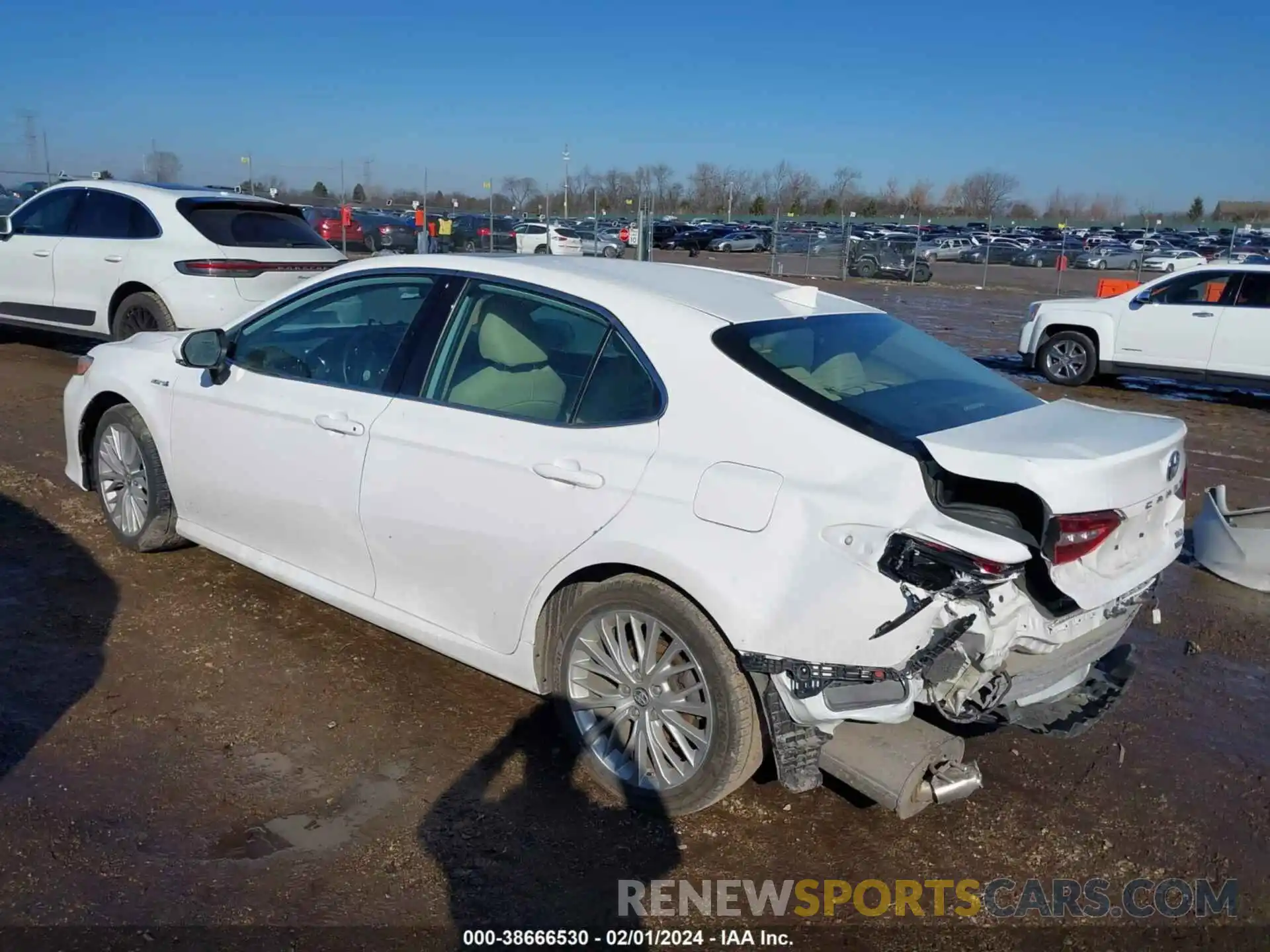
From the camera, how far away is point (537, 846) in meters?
3.19

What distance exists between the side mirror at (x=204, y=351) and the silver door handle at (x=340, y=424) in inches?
30.1

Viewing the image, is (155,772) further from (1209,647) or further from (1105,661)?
(1209,647)

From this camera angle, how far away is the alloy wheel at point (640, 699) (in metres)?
3.22

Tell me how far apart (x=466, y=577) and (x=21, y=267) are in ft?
29.6

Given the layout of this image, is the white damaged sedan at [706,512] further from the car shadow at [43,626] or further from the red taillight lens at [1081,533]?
the car shadow at [43,626]

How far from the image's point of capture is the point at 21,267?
10.3 m

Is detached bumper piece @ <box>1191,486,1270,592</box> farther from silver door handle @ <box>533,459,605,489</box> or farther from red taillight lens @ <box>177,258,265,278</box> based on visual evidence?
red taillight lens @ <box>177,258,265,278</box>

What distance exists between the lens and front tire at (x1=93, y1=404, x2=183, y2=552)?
16.5 feet

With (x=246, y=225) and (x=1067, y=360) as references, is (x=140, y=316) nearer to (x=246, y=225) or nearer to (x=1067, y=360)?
(x=246, y=225)

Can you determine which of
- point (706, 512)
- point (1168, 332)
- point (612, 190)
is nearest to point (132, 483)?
point (706, 512)

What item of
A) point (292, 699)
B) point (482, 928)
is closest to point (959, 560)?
point (482, 928)

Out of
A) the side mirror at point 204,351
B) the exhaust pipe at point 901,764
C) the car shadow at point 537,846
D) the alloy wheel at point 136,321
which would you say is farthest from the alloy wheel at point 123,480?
the alloy wheel at point 136,321

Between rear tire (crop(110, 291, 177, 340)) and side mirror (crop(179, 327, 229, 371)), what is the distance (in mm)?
5080

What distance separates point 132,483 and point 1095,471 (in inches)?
175
